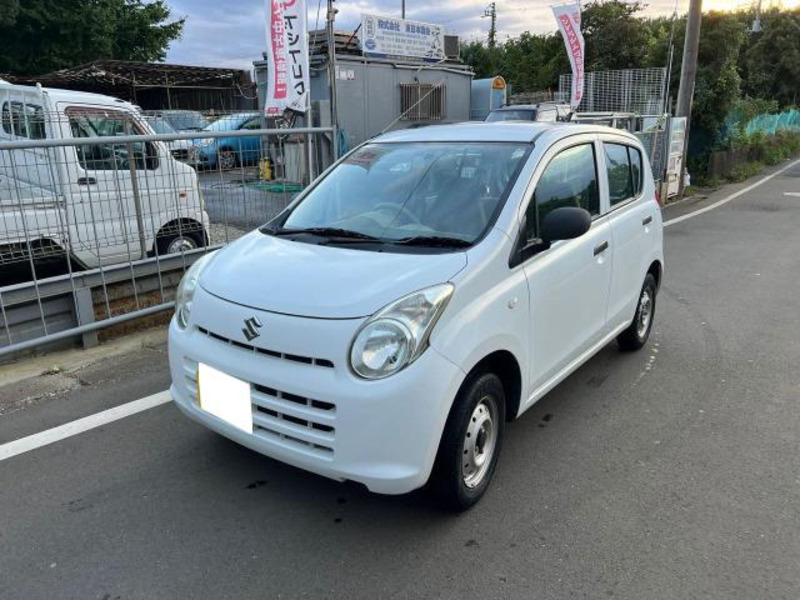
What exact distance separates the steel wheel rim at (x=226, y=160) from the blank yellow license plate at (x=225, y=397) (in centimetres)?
331

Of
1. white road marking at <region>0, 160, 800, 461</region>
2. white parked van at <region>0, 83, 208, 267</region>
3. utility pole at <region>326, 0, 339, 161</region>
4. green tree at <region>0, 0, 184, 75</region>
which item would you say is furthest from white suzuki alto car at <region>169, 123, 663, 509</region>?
green tree at <region>0, 0, 184, 75</region>

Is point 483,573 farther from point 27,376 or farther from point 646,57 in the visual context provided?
point 646,57

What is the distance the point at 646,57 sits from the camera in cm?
2298

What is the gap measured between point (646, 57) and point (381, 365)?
24322 millimetres

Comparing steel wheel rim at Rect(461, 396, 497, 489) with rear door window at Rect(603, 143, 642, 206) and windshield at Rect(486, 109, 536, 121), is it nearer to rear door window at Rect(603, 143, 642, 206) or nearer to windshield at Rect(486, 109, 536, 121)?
rear door window at Rect(603, 143, 642, 206)

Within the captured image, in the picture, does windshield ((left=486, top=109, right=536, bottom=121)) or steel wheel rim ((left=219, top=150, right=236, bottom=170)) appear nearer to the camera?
steel wheel rim ((left=219, top=150, right=236, bottom=170))

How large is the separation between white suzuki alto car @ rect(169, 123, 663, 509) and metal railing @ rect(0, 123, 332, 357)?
7.01 feet

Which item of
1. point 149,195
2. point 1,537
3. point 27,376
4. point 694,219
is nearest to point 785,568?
point 1,537

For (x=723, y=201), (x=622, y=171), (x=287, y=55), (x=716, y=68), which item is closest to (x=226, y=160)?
(x=287, y=55)

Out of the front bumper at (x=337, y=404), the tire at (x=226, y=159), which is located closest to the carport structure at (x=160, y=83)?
the tire at (x=226, y=159)

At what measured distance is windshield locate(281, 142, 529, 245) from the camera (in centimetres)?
318

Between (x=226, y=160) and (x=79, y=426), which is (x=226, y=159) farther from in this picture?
(x=79, y=426)

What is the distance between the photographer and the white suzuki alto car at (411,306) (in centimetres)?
247

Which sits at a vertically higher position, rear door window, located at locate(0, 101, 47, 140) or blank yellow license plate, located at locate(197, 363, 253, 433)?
rear door window, located at locate(0, 101, 47, 140)
